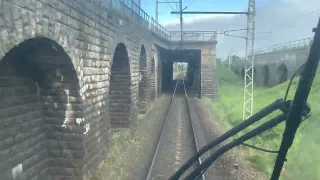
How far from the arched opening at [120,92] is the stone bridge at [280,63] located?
1843 cm

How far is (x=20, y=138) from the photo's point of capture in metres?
6.45

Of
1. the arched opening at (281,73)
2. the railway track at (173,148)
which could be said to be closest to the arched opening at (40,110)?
the railway track at (173,148)

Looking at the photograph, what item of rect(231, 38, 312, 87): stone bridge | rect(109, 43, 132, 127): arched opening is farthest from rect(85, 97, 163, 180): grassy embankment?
rect(231, 38, 312, 87): stone bridge

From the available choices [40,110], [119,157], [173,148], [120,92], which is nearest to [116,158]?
[119,157]

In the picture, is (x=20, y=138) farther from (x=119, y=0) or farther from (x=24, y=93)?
(x=119, y=0)

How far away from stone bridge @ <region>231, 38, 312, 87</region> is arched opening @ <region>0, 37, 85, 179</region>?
77.1ft

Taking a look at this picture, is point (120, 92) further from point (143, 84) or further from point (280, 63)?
point (280, 63)

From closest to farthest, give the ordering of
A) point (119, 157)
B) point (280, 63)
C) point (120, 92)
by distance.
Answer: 1. point (119, 157)
2. point (120, 92)
3. point (280, 63)

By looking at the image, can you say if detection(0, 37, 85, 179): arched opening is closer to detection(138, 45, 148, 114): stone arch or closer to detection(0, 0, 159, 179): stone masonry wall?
detection(0, 0, 159, 179): stone masonry wall

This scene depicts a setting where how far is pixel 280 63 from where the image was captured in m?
36.7

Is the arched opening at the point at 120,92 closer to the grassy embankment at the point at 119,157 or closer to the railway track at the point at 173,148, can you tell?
the grassy embankment at the point at 119,157

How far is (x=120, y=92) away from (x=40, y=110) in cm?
627

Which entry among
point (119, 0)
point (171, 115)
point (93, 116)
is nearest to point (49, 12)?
point (93, 116)

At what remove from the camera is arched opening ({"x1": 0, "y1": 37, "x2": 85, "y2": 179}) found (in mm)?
6102
